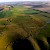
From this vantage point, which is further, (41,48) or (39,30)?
(39,30)

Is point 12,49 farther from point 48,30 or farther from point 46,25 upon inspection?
point 46,25

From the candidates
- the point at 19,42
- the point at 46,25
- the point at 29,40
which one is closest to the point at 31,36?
the point at 29,40

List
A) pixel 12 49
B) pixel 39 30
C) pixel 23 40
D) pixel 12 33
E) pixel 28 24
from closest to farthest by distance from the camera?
pixel 12 49 → pixel 23 40 → pixel 12 33 → pixel 39 30 → pixel 28 24

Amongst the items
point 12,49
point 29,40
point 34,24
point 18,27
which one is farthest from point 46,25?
point 12,49

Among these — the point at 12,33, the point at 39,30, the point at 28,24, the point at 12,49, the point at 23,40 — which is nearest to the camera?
the point at 12,49


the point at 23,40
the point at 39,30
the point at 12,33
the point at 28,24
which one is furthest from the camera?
the point at 28,24

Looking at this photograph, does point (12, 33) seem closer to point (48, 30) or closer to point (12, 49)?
point (12, 49)

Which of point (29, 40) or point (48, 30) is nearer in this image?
point (29, 40)

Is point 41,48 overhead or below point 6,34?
below

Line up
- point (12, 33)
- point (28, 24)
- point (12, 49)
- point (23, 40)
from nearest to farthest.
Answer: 1. point (12, 49)
2. point (23, 40)
3. point (12, 33)
4. point (28, 24)
